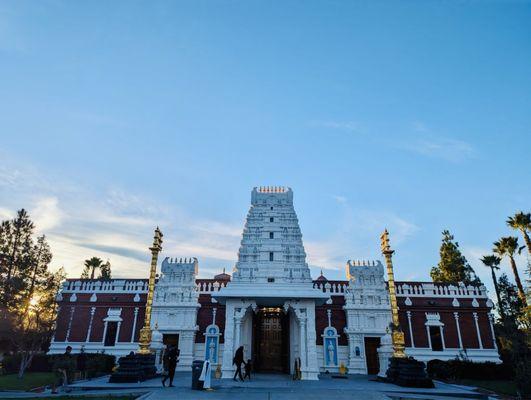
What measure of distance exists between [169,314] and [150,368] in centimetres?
870

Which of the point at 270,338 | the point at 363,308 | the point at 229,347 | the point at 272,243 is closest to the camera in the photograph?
the point at 229,347

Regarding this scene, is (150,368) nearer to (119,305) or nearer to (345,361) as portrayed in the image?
(119,305)

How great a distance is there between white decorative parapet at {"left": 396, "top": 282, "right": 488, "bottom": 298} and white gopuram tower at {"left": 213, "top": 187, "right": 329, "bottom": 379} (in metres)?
11.2

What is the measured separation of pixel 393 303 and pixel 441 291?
12.5 m

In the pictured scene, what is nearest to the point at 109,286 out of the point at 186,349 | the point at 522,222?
the point at 186,349

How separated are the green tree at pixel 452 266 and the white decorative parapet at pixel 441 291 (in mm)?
10046

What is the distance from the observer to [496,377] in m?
21.7

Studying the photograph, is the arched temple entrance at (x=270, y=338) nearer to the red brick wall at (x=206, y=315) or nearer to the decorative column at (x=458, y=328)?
the red brick wall at (x=206, y=315)

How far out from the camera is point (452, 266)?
39875 millimetres

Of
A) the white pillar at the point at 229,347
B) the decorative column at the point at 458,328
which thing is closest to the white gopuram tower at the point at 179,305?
the white pillar at the point at 229,347

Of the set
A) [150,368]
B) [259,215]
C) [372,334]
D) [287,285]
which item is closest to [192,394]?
[150,368]

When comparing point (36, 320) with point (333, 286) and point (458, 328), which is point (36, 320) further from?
point (458, 328)

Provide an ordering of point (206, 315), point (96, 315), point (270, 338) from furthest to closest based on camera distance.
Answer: point (96, 315) → point (206, 315) → point (270, 338)

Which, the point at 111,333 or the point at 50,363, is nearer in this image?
the point at 50,363
